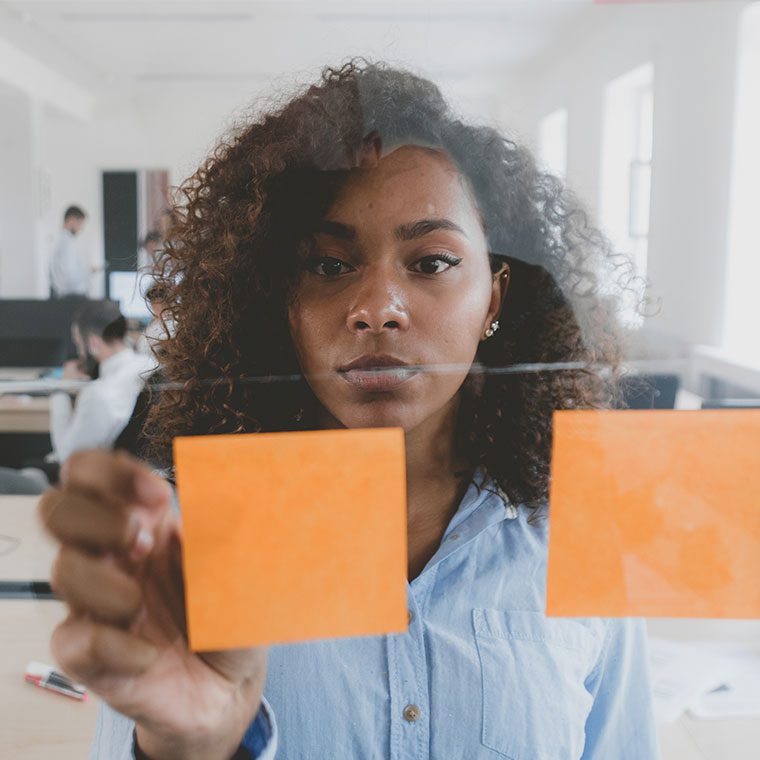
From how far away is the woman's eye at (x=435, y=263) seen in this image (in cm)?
43

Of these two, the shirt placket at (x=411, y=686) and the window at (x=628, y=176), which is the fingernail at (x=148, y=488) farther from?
the window at (x=628, y=176)

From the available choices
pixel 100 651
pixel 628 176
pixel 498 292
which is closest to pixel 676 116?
pixel 628 176

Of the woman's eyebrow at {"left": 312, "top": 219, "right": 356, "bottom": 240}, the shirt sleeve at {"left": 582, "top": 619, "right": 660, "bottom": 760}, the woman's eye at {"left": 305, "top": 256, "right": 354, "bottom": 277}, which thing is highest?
the woman's eyebrow at {"left": 312, "top": 219, "right": 356, "bottom": 240}

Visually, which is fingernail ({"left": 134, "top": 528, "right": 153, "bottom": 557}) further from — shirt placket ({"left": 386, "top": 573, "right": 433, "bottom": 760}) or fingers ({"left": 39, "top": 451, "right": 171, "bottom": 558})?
shirt placket ({"left": 386, "top": 573, "right": 433, "bottom": 760})

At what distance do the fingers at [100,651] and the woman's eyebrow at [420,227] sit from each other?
27cm

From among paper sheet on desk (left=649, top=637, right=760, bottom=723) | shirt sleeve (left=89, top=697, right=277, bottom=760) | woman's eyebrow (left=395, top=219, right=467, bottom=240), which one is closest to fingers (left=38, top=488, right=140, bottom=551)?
shirt sleeve (left=89, top=697, right=277, bottom=760)

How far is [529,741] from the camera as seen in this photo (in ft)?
1.63

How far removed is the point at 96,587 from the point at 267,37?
37 centimetres

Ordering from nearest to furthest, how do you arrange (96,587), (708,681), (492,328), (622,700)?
1. (96,587)
2. (492,328)
3. (622,700)
4. (708,681)

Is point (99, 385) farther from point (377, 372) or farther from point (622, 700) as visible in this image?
point (622, 700)

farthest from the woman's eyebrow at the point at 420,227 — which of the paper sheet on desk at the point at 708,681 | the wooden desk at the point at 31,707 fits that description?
the paper sheet on desk at the point at 708,681

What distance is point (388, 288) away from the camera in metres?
0.43

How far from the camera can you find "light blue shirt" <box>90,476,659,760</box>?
18.4 inches

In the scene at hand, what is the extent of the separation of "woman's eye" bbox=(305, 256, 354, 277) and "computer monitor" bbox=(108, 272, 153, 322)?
118 mm
